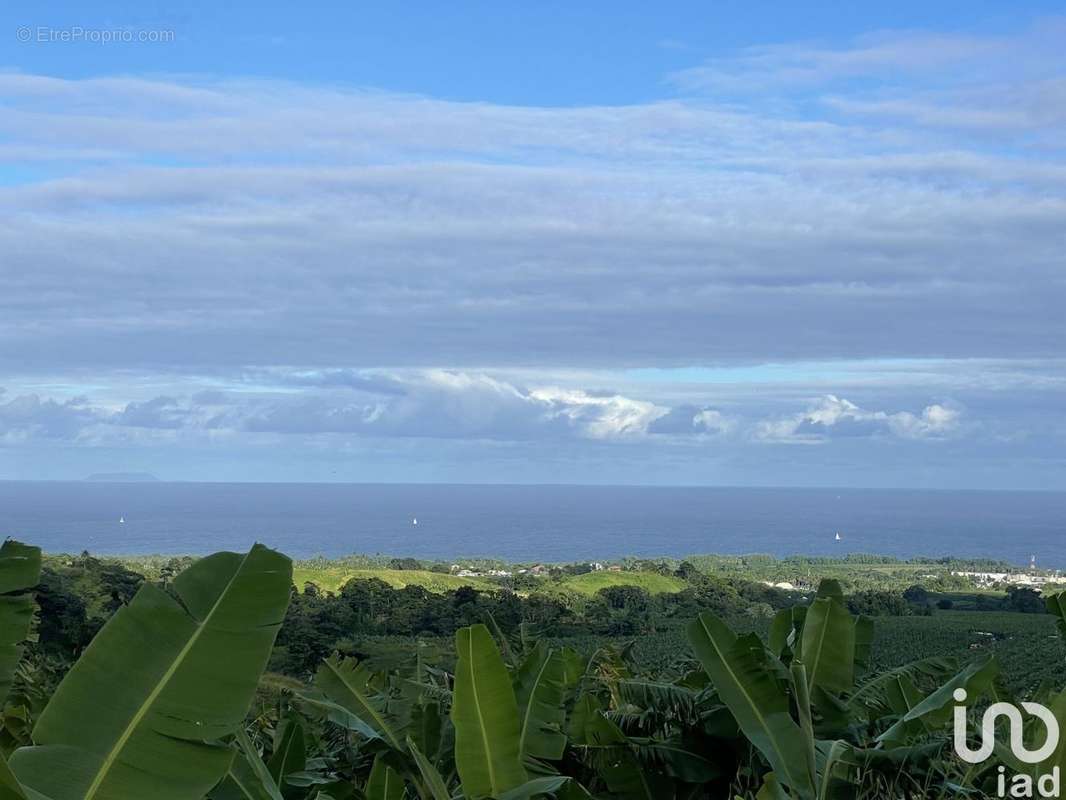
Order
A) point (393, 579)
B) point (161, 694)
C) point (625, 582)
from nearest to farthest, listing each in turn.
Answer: point (161, 694) < point (393, 579) < point (625, 582)

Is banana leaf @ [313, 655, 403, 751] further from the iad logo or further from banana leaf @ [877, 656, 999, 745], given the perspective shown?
the iad logo

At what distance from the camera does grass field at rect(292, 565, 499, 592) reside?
65500mm

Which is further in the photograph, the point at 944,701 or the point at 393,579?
the point at 393,579

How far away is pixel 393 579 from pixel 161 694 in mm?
69138

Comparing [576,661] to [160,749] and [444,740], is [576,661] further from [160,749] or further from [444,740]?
[160,749]

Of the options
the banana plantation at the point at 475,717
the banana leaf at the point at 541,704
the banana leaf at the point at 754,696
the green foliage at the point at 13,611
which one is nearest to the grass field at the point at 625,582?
the banana plantation at the point at 475,717

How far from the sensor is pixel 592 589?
71.4m

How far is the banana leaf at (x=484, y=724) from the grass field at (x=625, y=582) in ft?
218

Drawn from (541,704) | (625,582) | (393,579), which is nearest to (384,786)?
(541,704)

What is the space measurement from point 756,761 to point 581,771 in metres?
0.85

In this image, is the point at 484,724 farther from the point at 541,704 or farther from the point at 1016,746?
the point at 1016,746

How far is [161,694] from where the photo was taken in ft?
10.3

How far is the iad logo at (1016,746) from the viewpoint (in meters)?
3.88

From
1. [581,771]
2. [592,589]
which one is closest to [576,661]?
[581,771]
